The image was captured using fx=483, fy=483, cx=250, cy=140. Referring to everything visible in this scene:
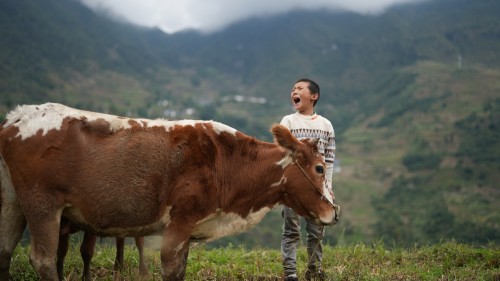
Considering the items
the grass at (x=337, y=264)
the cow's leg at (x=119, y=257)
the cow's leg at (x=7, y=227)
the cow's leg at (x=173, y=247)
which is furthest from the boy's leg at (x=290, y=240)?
the cow's leg at (x=7, y=227)

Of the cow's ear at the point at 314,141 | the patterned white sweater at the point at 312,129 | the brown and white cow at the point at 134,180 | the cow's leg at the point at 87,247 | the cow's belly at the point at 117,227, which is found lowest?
the cow's leg at the point at 87,247

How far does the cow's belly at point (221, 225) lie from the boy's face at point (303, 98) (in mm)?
1666

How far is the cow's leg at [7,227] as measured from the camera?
5004mm

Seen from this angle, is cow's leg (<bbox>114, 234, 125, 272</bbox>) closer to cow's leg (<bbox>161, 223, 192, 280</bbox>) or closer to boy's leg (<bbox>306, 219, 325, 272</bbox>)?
cow's leg (<bbox>161, 223, 192, 280</bbox>)

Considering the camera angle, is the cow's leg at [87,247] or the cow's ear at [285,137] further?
the cow's leg at [87,247]

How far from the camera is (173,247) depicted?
4867mm

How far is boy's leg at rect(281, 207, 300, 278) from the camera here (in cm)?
629

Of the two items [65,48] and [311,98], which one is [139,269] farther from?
[65,48]

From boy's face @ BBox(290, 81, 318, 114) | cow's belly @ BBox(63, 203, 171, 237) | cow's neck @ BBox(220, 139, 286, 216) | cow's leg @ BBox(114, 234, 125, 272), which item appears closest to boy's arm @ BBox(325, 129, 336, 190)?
boy's face @ BBox(290, 81, 318, 114)

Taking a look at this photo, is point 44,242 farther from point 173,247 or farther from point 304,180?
point 304,180

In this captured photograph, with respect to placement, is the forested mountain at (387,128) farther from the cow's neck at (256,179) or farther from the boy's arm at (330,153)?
the cow's neck at (256,179)

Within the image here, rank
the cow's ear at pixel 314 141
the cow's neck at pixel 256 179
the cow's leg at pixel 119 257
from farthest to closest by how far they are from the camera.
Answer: the cow's leg at pixel 119 257 → the cow's ear at pixel 314 141 → the cow's neck at pixel 256 179

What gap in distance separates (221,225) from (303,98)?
2093 mm

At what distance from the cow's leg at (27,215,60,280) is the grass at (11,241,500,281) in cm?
132
